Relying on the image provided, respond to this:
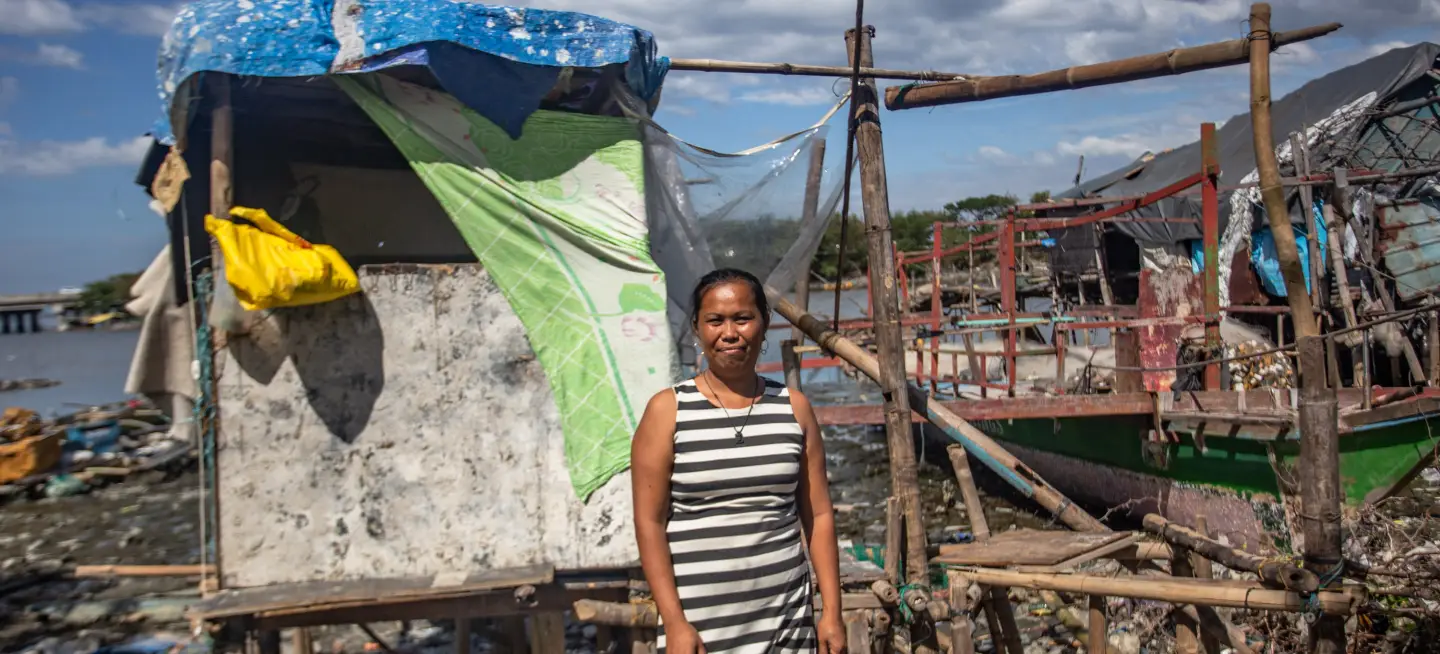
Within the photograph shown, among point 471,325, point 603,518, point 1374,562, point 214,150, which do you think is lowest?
point 1374,562

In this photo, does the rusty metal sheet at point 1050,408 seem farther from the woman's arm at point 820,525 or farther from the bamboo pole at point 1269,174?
the woman's arm at point 820,525

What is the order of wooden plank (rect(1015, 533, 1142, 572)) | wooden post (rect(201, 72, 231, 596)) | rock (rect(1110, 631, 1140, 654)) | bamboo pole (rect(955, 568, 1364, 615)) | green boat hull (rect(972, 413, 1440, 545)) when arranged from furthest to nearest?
green boat hull (rect(972, 413, 1440, 545))
rock (rect(1110, 631, 1140, 654))
wooden post (rect(201, 72, 231, 596))
wooden plank (rect(1015, 533, 1142, 572))
bamboo pole (rect(955, 568, 1364, 615))

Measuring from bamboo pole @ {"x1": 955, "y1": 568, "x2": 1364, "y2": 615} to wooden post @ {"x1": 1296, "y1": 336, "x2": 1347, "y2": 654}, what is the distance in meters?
0.07

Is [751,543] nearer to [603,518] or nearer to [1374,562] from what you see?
[603,518]

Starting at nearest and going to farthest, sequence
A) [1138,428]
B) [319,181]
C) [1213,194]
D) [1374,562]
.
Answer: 1. [1374,562]
2. [319,181]
3. [1213,194]
4. [1138,428]

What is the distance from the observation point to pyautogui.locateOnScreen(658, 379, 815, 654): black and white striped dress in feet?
7.84

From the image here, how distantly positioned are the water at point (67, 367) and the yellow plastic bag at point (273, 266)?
40.1 feet

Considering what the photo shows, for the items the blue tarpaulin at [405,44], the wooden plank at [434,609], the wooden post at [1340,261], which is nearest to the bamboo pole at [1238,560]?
the wooden plank at [434,609]

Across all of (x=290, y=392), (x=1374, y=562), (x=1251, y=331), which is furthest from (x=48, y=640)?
(x=1251, y=331)

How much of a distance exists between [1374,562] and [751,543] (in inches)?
159

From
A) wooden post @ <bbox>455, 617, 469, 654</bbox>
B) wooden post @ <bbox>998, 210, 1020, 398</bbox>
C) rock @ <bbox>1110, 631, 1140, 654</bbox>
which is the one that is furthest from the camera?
wooden post @ <bbox>998, 210, 1020, 398</bbox>

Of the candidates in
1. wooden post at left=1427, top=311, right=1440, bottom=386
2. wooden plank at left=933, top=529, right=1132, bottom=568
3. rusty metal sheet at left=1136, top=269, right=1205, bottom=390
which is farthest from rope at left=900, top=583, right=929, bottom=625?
wooden post at left=1427, top=311, right=1440, bottom=386

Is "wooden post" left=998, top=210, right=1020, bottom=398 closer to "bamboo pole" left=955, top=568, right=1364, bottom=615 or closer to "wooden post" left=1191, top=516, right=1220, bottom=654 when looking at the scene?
"wooden post" left=1191, top=516, right=1220, bottom=654

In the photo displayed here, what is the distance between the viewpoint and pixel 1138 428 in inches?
356
